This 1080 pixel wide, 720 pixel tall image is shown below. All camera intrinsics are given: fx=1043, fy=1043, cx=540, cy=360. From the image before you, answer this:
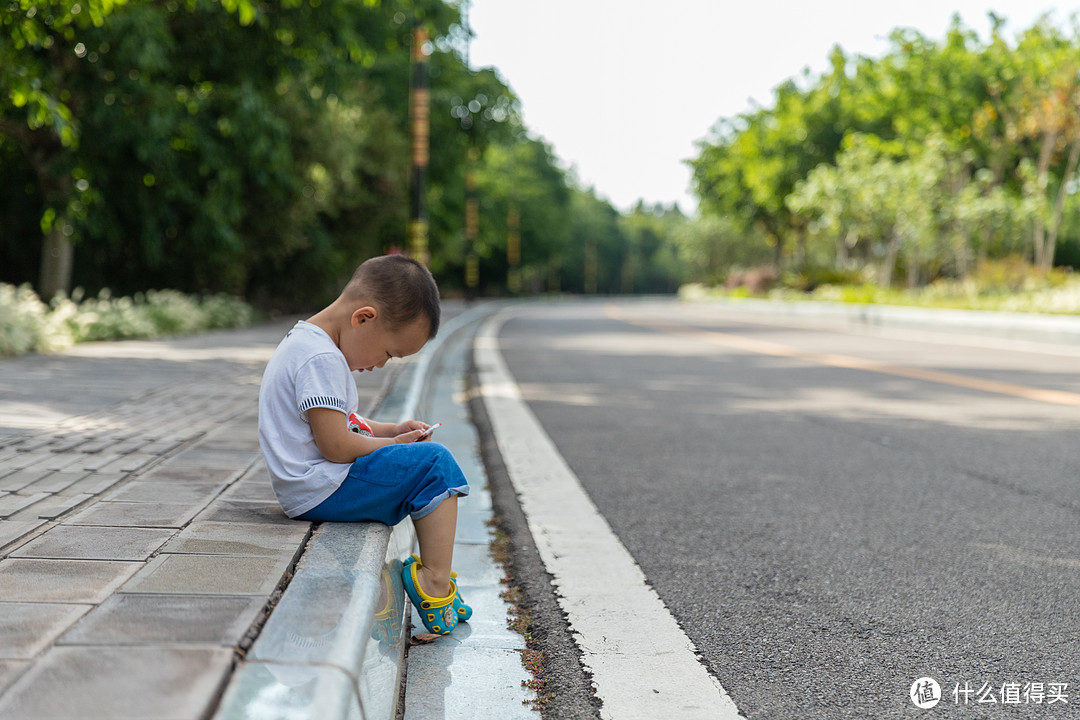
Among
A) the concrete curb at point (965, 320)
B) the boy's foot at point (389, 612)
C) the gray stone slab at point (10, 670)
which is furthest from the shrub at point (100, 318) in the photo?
the concrete curb at point (965, 320)

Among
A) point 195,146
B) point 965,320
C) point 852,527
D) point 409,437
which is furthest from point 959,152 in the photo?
point 409,437

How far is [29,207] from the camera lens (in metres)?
16.5

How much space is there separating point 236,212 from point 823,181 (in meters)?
28.8

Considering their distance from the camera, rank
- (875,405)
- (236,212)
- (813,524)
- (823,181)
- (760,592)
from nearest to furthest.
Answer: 1. (760,592)
2. (813,524)
3. (875,405)
4. (236,212)
5. (823,181)

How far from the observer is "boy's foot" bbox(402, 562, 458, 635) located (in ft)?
10.0

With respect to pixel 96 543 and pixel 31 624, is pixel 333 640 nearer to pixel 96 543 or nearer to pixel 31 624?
pixel 31 624

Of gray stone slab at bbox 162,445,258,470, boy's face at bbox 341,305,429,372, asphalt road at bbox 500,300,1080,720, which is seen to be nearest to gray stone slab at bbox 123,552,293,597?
boy's face at bbox 341,305,429,372

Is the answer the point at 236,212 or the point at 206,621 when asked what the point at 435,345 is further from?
the point at 206,621

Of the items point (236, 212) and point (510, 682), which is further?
point (236, 212)

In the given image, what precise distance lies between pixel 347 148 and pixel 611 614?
19.1 metres

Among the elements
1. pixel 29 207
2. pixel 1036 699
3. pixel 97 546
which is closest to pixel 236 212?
pixel 29 207

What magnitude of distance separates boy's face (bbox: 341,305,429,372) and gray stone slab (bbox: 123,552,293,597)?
2.12ft

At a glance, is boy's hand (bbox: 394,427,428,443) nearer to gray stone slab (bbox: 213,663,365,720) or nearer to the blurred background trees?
gray stone slab (bbox: 213,663,365,720)

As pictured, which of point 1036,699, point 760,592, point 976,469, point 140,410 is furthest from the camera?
point 140,410
